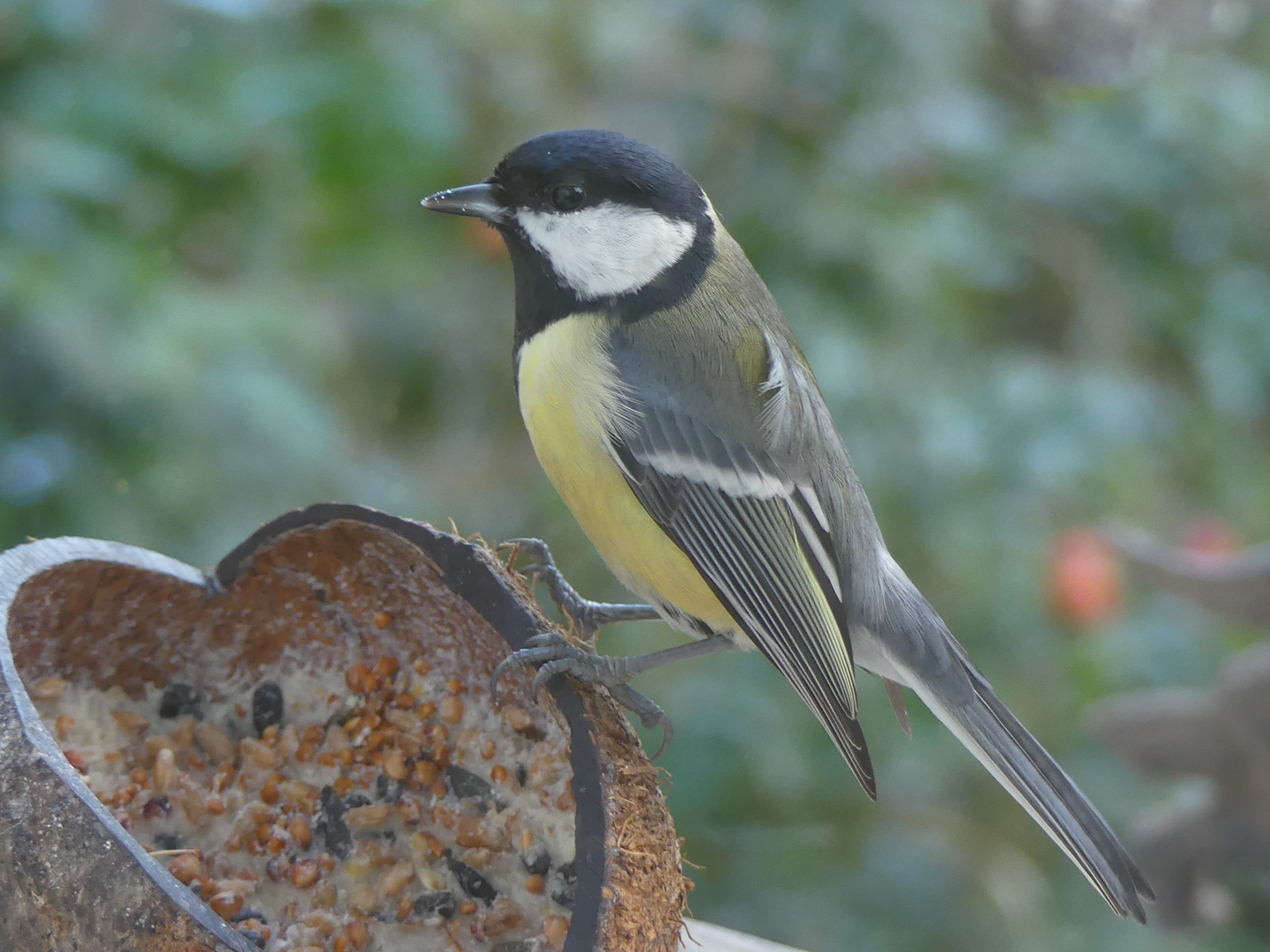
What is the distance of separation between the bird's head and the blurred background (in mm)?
503

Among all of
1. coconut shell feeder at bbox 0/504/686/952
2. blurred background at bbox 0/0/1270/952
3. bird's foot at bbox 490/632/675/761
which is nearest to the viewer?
coconut shell feeder at bbox 0/504/686/952

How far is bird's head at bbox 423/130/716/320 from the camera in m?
1.19

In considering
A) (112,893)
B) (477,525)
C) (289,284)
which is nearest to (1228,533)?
(477,525)

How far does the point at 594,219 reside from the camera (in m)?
1.21

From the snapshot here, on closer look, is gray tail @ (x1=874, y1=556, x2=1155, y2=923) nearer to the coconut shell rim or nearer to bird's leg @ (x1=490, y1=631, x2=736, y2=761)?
bird's leg @ (x1=490, y1=631, x2=736, y2=761)

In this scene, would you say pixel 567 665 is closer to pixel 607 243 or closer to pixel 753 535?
pixel 753 535

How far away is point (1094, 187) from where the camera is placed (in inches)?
89.7

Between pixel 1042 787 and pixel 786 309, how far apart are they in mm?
966

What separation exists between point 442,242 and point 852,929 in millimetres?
1322

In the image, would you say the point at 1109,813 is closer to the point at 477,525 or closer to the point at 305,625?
the point at 477,525

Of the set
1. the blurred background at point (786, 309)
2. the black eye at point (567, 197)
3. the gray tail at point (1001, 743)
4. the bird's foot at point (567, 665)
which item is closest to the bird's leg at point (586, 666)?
the bird's foot at point (567, 665)

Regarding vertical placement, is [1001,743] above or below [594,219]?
below

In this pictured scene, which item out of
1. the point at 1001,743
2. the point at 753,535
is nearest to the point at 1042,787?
the point at 1001,743

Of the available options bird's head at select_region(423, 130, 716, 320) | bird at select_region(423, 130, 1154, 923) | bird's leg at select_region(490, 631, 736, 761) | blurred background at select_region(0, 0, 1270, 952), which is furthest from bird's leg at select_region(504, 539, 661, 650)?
blurred background at select_region(0, 0, 1270, 952)
